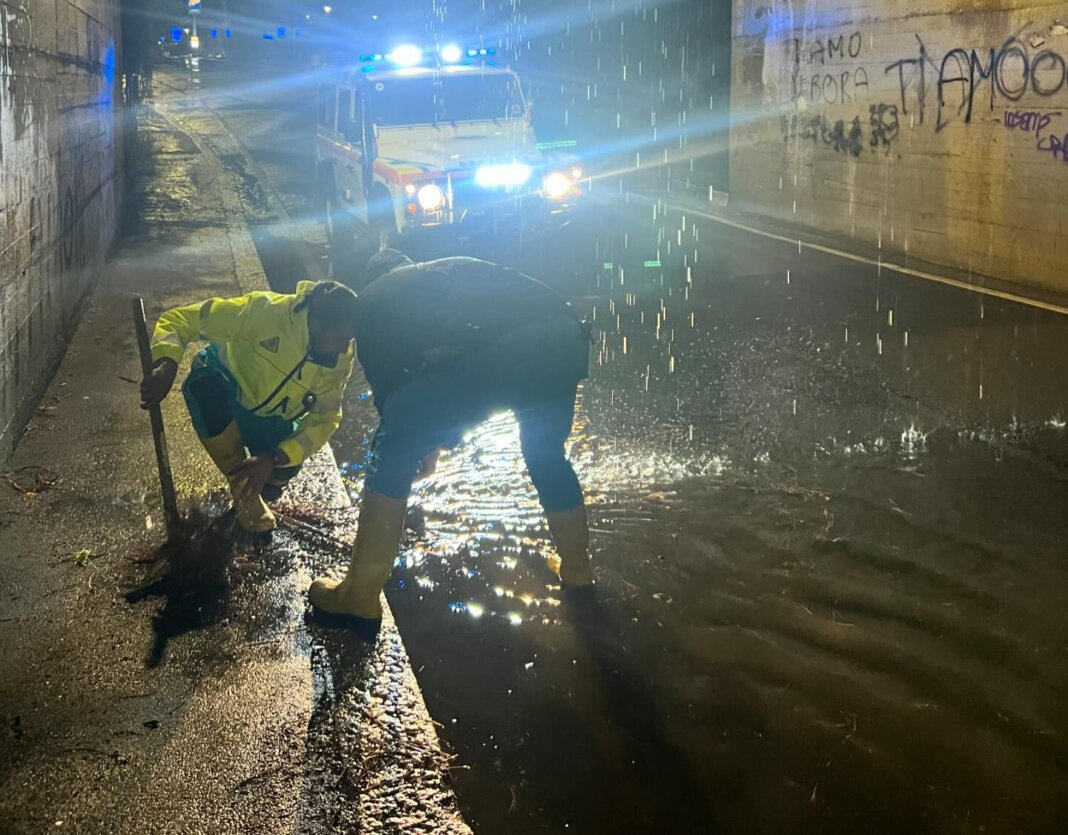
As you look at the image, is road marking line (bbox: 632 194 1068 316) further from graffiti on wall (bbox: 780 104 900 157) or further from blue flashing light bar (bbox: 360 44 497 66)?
blue flashing light bar (bbox: 360 44 497 66)

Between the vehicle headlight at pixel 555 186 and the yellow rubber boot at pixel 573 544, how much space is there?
6.92 meters

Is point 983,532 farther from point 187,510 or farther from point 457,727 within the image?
point 187,510

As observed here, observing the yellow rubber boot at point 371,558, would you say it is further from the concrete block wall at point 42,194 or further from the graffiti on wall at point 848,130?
the graffiti on wall at point 848,130

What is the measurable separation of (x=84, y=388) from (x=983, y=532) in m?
5.21

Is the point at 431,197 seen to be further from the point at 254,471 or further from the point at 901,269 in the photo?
the point at 254,471

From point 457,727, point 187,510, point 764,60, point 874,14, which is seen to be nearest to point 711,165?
point 764,60

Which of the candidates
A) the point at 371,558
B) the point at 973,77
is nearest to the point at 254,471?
the point at 371,558

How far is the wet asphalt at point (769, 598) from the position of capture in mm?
2893

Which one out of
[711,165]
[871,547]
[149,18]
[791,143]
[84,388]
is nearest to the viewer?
[871,547]

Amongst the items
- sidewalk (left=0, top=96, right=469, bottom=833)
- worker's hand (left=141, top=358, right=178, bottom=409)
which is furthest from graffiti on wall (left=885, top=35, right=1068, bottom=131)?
worker's hand (left=141, top=358, right=178, bottom=409)

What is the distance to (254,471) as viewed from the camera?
12.4ft

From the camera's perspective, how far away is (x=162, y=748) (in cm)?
291

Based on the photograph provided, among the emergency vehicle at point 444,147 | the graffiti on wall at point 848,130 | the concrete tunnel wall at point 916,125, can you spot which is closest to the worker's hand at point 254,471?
the emergency vehicle at point 444,147

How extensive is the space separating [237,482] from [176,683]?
0.90 metres
